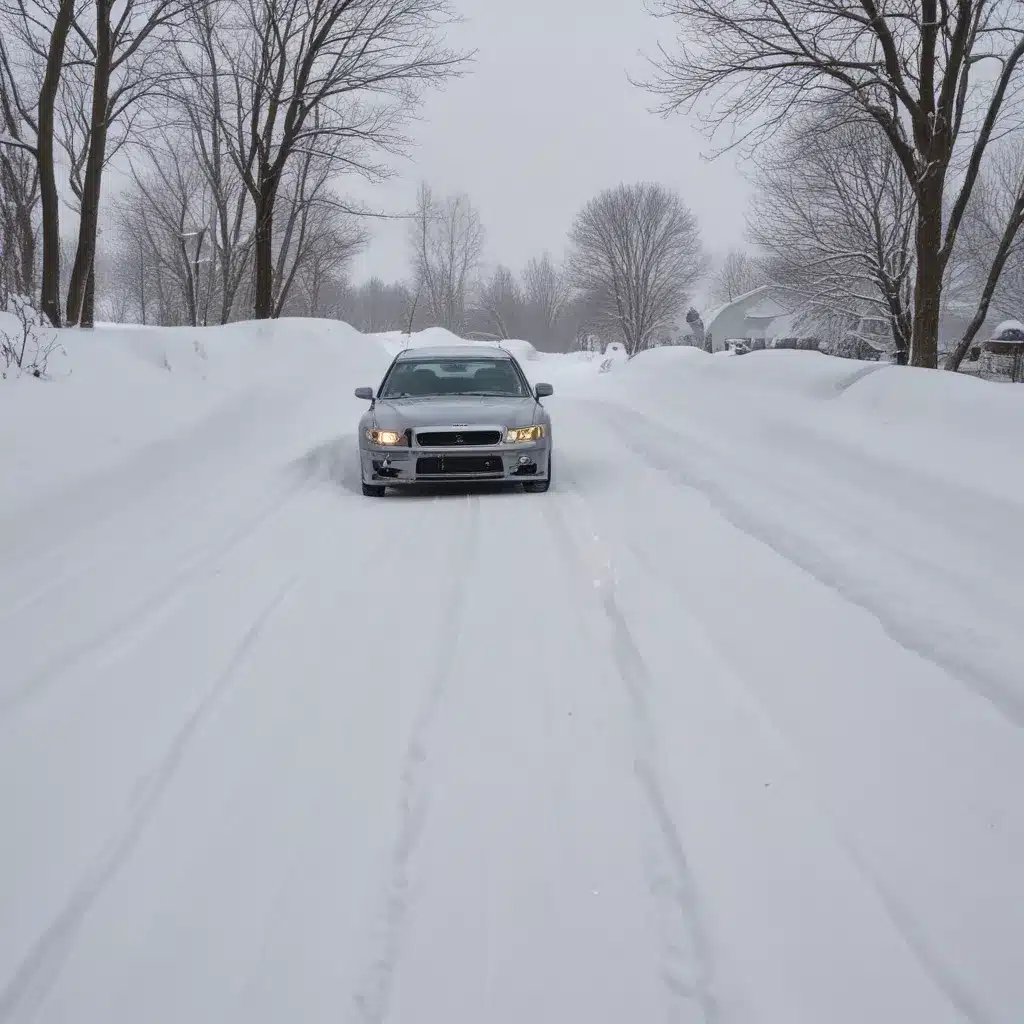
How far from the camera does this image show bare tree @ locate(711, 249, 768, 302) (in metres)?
111

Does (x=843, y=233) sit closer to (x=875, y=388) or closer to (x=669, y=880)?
(x=875, y=388)

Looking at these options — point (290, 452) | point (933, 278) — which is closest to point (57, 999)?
point (290, 452)

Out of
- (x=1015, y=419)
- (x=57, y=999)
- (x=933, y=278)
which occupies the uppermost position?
(x=933, y=278)

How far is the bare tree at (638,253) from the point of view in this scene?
2564 inches

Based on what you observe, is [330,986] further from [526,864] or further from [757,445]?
[757,445]

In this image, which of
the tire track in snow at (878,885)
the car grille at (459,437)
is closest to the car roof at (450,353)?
the car grille at (459,437)

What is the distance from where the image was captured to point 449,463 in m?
8.23

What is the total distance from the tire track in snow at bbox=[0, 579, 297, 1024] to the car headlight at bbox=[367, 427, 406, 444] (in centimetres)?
462

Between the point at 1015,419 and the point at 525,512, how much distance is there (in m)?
4.24

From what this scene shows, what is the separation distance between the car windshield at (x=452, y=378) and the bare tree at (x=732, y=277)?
338 feet

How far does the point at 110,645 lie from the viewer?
4395mm

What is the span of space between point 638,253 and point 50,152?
56130 millimetres

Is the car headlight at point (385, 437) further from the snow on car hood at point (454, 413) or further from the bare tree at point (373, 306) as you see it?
the bare tree at point (373, 306)

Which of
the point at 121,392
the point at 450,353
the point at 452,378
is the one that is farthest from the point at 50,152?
the point at 452,378
